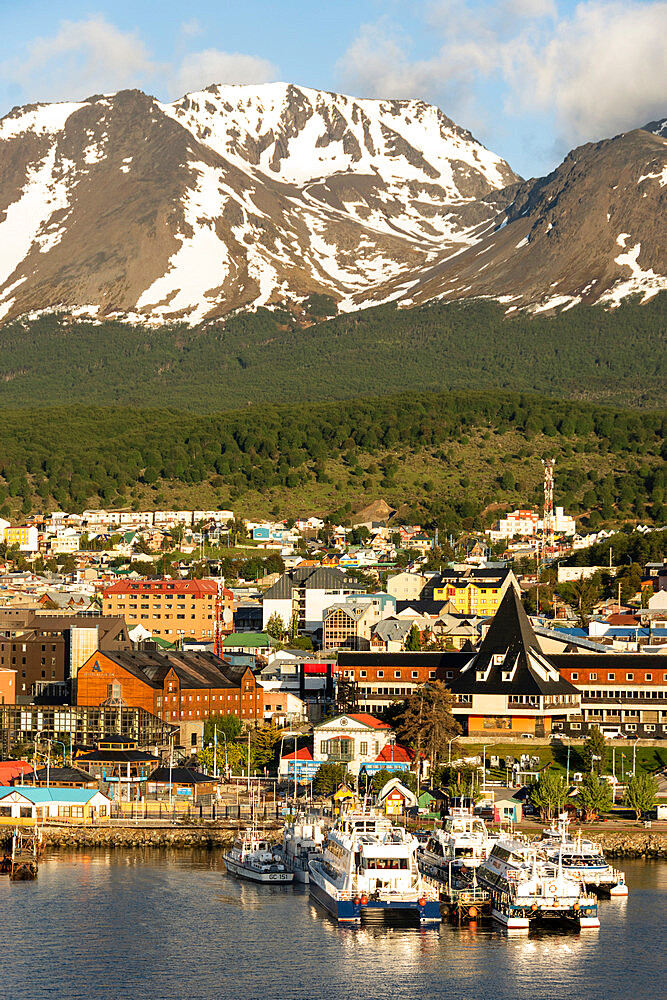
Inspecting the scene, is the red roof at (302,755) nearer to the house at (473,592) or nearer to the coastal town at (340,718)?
the coastal town at (340,718)

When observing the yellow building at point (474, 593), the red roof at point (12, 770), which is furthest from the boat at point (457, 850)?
the yellow building at point (474, 593)

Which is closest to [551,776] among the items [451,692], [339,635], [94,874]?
[451,692]

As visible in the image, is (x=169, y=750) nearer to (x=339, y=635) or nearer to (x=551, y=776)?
(x=551, y=776)

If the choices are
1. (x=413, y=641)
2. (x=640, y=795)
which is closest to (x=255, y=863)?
(x=640, y=795)

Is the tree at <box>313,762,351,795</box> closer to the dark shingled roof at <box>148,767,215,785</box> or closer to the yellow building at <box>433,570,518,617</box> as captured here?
the dark shingled roof at <box>148,767,215,785</box>

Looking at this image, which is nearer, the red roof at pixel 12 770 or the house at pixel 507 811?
the house at pixel 507 811
